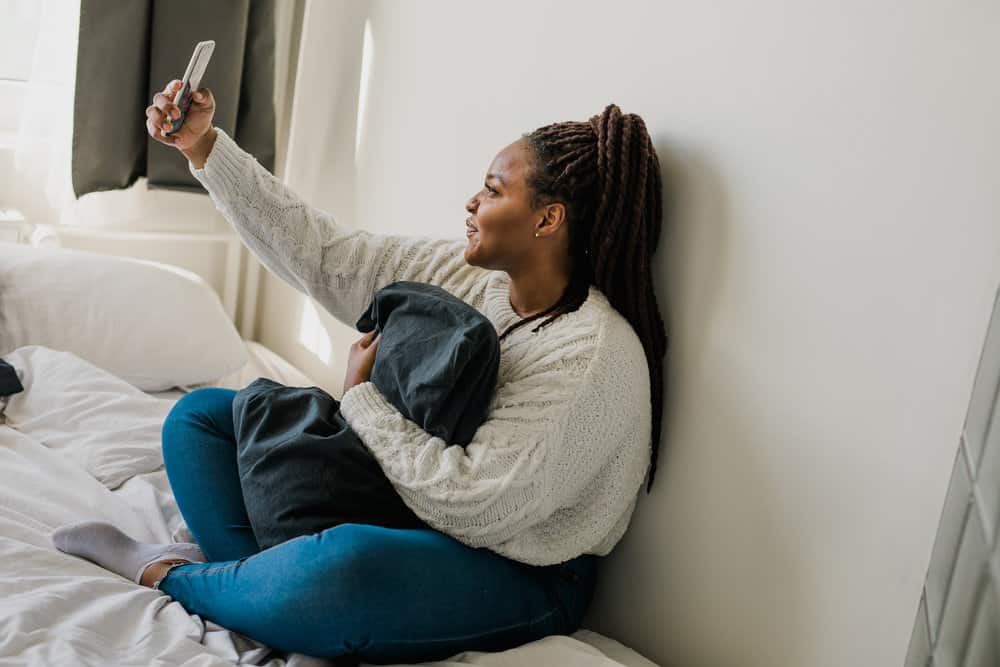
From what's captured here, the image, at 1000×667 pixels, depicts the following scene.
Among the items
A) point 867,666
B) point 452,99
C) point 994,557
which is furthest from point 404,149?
point 994,557

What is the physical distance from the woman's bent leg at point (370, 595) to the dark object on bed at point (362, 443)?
0.23 feet

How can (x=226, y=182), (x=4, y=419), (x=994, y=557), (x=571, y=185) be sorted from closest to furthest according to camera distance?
(x=994, y=557) → (x=571, y=185) → (x=226, y=182) → (x=4, y=419)

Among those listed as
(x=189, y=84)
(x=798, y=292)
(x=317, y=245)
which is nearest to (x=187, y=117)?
(x=189, y=84)

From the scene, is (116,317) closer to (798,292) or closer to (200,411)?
(200,411)

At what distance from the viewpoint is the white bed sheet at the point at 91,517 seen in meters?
1.15

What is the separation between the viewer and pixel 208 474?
147 centimetres

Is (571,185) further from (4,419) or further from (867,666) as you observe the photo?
(4,419)

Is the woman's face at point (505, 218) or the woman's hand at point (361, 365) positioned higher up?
the woman's face at point (505, 218)

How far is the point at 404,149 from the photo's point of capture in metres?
2.11

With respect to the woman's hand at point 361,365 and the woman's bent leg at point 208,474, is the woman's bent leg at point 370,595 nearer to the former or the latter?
→ the woman's bent leg at point 208,474

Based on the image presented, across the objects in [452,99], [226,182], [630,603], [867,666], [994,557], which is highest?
[452,99]

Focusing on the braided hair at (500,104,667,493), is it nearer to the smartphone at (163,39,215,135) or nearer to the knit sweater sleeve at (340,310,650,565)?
the knit sweater sleeve at (340,310,650,565)

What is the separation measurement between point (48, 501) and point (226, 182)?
0.52m

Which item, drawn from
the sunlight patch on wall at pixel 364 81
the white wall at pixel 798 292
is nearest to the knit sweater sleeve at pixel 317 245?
the white wall at pixel 798 292
